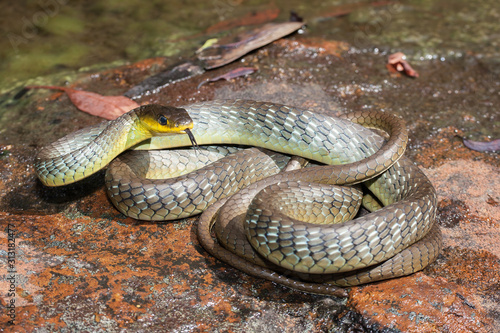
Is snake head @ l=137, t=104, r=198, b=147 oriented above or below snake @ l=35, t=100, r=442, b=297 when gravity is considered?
above

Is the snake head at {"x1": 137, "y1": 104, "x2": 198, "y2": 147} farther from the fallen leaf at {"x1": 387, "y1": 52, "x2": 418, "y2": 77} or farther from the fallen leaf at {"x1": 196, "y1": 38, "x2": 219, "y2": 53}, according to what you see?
the fallen leaf at {"x1": 387, "y1": 52, "x2": 418, "y2": 77}

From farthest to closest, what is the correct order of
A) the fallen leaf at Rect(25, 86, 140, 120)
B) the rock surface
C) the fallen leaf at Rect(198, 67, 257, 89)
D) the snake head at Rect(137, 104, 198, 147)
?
the fallen leaf at Rect(198, 67, 257, 89) < the fallen leaf at Rect(25, 86, 140, 120) < the snake head at Rect(137, 104, 198, 147) < the rock surface

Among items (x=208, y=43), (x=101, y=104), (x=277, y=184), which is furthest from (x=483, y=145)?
(x=101, y=104)

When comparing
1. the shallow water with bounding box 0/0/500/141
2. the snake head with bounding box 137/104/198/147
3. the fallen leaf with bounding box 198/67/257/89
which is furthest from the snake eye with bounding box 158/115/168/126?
the shallow water with bounding box 0/0/500/141

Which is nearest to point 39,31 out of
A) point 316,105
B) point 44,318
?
point 316,105

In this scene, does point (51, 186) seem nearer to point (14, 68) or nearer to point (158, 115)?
point (158, 115)

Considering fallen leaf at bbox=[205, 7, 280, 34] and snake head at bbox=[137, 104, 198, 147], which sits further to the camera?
fallen leaf at bbox=[205, 7, 280, 34]
